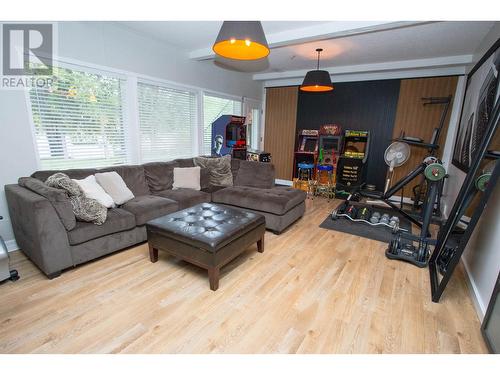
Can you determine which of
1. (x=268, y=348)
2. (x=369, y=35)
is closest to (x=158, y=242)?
(x=268, y=348)

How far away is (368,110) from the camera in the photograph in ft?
16.8

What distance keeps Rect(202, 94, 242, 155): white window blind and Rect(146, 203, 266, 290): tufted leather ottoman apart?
2.51 metres

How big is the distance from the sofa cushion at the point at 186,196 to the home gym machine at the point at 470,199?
2.67m

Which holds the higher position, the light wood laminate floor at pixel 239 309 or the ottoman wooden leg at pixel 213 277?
the ottoman wooden leg at pixel 213 277

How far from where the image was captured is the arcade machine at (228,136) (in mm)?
4934

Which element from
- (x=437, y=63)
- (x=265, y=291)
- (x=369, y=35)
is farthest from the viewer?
(x=437, y=63)

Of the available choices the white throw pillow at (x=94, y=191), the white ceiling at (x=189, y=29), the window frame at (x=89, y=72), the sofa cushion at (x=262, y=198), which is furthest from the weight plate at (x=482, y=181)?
the window frame at (x=89, y=72)

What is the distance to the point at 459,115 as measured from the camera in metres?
4.21

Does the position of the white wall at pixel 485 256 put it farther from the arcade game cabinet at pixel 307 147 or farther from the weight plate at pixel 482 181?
the arcade game cabinet at pixel 307 147

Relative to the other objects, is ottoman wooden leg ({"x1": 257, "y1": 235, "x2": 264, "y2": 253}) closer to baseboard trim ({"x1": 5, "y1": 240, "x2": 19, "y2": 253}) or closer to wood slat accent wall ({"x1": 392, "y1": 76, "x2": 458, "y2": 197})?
baseboard trim ({"x1": 5, "y1": 240, "x2": 19, "y2": 253})

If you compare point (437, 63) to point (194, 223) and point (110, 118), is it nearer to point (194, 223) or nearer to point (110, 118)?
point (194, 223)

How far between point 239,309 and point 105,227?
1.53 m

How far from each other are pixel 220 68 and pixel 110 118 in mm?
2455

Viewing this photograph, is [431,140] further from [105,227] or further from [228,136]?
[105,227]
